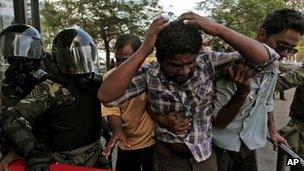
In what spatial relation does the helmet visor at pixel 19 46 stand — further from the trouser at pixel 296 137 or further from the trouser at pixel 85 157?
the trouser at pixel 296 137

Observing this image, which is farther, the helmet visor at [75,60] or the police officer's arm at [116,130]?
the police officer's arm at [116,130]

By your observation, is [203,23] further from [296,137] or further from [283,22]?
[296,137]

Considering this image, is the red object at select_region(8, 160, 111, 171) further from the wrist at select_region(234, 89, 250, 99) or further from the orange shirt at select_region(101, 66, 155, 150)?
the wrist at select_region(234, 89, 250, 99)

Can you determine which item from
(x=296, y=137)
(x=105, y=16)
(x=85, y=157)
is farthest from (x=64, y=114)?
(x=105, y=16)

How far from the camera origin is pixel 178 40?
1865mm

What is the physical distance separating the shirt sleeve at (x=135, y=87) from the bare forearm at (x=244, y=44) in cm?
42

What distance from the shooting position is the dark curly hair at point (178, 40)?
73.5 inches

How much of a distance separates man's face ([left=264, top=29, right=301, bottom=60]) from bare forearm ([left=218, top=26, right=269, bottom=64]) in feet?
1.99

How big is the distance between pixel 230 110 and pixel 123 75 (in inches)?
22.1

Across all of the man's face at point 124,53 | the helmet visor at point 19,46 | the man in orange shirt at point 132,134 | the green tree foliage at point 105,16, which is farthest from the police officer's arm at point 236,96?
the green tree foliage at point 105,16

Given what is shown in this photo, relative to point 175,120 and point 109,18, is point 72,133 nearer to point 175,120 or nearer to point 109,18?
point 175,120

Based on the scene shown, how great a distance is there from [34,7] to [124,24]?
12.0 meters

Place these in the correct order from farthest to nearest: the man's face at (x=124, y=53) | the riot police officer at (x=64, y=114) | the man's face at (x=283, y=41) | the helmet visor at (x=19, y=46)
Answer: the man's face at (x=124, y=53) < the helmet visor at (x=19, y=46) < the man's face at (x=283, y=41) < the riot police officer at (x=64, y=114)

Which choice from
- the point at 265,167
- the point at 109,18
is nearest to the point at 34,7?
the point at 265,167
